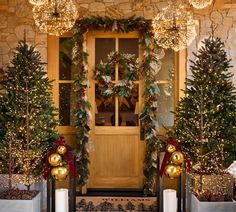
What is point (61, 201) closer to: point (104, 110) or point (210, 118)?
point (210, 118)

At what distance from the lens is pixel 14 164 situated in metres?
5.91

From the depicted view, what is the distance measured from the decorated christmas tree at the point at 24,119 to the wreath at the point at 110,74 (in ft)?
4.29

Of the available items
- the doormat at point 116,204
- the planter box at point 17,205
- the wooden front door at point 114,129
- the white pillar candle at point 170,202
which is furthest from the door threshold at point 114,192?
the white pillar candle at point 170,202

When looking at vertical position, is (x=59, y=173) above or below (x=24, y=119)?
below

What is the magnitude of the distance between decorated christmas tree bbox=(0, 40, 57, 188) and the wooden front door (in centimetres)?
136

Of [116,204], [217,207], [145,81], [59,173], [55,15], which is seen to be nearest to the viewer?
[59,173]

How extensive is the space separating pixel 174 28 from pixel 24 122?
2.22m

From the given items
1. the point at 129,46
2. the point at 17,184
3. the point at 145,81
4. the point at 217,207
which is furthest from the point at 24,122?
the point at 217,207

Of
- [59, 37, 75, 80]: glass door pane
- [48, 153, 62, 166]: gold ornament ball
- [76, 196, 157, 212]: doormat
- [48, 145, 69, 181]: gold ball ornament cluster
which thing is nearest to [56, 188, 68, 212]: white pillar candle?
[48, 145, 69, 181]: gold ball ornament cluster

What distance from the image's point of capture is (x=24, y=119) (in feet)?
19.3

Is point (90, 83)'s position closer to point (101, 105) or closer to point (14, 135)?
point (101, 105)

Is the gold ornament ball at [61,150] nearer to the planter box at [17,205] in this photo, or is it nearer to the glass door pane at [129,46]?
the planter box at [17,205]

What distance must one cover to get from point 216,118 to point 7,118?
8.46 ft

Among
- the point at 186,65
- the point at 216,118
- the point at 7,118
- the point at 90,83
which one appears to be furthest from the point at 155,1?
the point at 7,118
